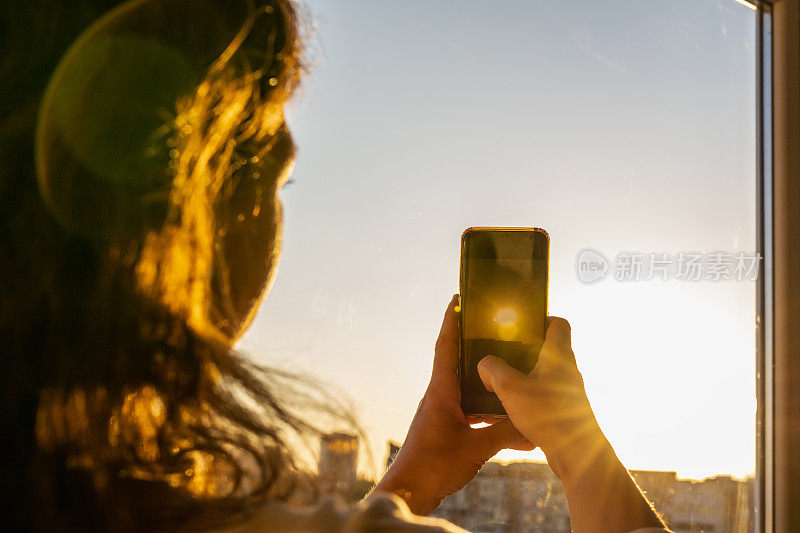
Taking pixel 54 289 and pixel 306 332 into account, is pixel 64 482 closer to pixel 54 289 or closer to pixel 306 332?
pixel 54 289

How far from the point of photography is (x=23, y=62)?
1.14ft

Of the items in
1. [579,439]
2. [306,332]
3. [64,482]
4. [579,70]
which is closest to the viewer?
[64,482]

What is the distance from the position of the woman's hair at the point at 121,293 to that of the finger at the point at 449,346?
0.80 feet

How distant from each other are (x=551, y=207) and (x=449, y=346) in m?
0.28

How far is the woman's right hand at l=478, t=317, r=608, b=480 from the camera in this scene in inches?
19.1

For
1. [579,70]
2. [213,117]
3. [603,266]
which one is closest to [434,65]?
[579,70]

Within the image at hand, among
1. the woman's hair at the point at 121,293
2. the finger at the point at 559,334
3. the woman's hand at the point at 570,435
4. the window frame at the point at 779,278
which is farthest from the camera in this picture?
the window frame at the point at 779,278

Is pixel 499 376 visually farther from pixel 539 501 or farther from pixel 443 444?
pixel 539 501

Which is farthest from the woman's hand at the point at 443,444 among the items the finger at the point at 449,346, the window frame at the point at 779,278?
the window frame at the point at 779,278

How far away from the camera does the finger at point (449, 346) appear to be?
0.63 metres

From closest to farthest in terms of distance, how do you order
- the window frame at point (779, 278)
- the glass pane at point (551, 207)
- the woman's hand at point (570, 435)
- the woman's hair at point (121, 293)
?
the woman's hair at point (121, 293) < the woman's hand at point (570, 435) < the glass pane at point (551, 207) < the window frame at point (779, 278)

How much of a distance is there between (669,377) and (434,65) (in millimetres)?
496

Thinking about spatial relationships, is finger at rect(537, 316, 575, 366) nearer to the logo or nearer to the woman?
the woman

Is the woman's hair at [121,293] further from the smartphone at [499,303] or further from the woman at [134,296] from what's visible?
the smartphone at [499,303]
